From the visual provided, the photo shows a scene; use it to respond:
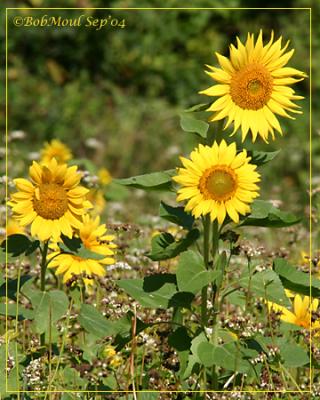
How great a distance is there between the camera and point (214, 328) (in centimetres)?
293

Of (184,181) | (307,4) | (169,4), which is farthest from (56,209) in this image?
(307,4)

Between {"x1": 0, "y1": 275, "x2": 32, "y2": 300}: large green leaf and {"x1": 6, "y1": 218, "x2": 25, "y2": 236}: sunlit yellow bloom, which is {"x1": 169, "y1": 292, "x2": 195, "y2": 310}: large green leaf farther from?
{"x1": 6, "y1": 218, "x2": 25, "y2": 236}: sunlit yellow bloom

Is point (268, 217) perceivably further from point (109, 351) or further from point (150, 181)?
point (109, 351)

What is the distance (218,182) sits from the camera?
2.80 m

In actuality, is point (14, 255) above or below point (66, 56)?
below

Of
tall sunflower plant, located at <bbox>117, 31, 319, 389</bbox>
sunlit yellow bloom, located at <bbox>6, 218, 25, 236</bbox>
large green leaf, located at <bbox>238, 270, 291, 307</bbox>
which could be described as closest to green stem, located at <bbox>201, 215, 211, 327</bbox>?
tall sunflower plant, located at <bbox>117, 31, 319, 389</bbox>

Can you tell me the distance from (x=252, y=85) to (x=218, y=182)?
11.3 inches

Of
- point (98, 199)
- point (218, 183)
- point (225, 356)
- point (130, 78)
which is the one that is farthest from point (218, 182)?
point (130, 78)

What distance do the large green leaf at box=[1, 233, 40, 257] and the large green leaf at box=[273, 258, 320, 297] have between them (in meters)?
0.70

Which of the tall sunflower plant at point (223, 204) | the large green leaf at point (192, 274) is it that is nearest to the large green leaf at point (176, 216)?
the tall sunflower plant at point (223, 204)

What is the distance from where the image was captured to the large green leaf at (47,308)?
2.91 metres

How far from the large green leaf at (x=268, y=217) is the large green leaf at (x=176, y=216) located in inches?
6.7

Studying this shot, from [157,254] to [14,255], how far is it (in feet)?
1.41

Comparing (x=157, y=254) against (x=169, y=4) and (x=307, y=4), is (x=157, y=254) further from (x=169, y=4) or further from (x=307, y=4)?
(x=307, y=4)
